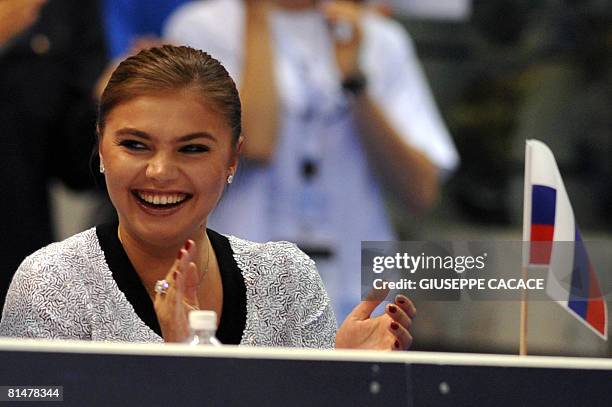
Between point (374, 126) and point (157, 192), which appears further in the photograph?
point (374, 126)

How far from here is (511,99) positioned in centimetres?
614

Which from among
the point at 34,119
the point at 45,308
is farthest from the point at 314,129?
the point at 45,308

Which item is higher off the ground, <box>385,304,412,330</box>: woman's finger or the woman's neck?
the woman's neck

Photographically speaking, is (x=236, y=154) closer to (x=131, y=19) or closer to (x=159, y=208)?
(x=159, y=208)

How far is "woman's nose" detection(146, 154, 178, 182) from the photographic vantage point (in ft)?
8.71

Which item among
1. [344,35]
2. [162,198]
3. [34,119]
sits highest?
[344,35]

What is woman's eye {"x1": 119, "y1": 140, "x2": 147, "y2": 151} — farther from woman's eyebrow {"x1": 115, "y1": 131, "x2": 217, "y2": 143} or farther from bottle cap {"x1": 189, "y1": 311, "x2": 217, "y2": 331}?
bottle cap {"x1": 189, "y1": 311, "x2": 217, "y2": 331}

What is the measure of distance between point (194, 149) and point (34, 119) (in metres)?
1.74

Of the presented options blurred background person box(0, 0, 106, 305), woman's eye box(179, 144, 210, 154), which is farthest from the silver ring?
blurred background person box(0, 0, 106, 305)

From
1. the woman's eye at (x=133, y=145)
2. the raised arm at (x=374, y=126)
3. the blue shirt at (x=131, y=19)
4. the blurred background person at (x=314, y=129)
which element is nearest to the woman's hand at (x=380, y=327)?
the woman's eye at (x=133, y=145)

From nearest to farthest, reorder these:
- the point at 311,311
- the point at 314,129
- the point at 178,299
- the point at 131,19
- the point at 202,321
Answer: the point at 202,321
the point at 178,299
the point at 311,311
the point at 314,129
the point at 131,19

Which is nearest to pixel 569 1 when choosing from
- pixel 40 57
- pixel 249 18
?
pixel 249 18

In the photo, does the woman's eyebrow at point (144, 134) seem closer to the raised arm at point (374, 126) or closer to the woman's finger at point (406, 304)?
the woman's finger at point (406, 304)

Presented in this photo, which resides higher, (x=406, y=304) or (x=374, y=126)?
(x=374, y=126)
